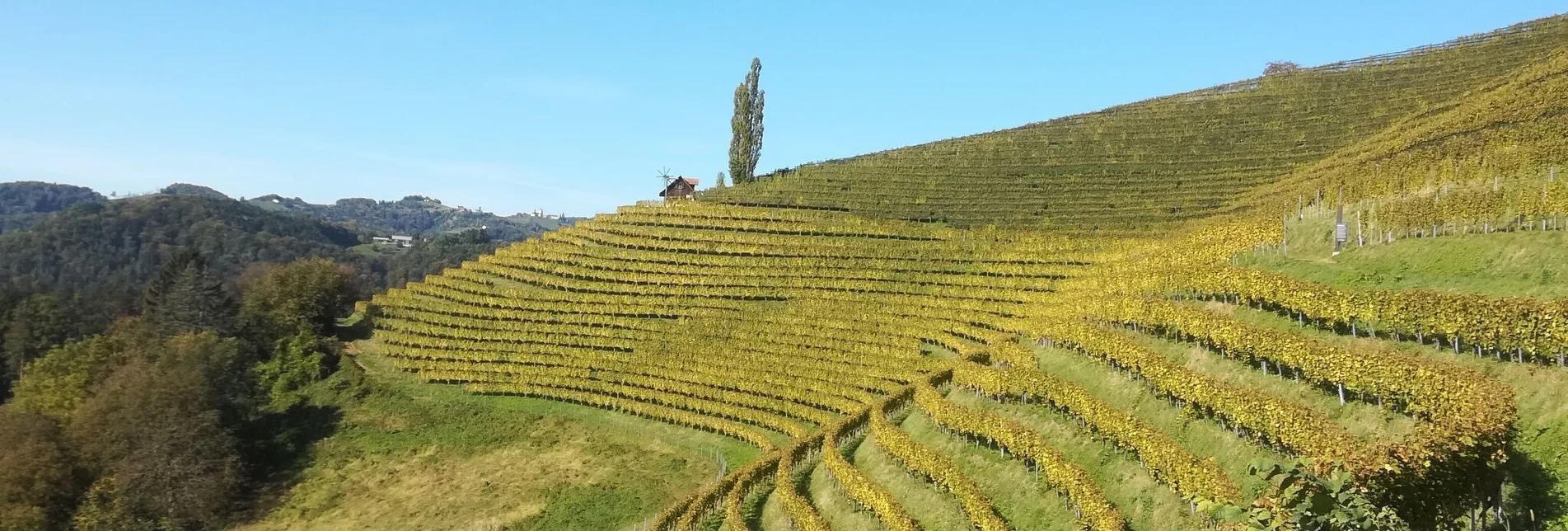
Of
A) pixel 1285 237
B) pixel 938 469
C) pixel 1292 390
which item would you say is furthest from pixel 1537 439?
pixel 1285 237

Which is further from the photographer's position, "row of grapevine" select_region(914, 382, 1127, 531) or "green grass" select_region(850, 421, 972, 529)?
"green grass" select_region(850, 421, 972, 529)

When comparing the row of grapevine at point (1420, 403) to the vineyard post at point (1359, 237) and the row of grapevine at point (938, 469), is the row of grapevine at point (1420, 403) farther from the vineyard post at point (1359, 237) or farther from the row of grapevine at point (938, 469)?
the vineyard post at point (1359, 237)

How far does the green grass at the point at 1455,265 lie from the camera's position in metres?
20.8

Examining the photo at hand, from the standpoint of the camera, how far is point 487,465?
139 ft

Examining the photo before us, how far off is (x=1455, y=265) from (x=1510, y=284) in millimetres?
2405

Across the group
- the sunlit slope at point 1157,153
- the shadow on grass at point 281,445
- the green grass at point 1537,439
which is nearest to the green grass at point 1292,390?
the green grass at point 1537,439

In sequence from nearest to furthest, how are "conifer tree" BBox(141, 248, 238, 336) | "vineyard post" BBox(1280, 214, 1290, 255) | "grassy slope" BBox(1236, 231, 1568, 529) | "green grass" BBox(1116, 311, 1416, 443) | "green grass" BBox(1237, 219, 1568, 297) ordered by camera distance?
"grassy slope" BBox(1236, 231, 1568, 529) < "green grass" BBox(1116, 311, 1416, 443) < "green grass" BBox(1237, 219, 1568, 297) < "vineyard post" BBox(1280, 214, 1290, 255) < "conifer tree" BBox(141, 248, 238, 336)

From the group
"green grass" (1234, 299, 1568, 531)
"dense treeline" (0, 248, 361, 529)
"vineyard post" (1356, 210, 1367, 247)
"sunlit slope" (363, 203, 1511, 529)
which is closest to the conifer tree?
"dense treeline" (0, 248, 361, 529)

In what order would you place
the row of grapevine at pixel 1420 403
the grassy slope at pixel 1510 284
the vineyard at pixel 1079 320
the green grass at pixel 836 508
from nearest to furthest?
the row of grapevine at pixel 1420 403 → the grassy slope at pixel 1510 284 → the vineyard at pixel 1079 320 → the green grass at pixel 836 508

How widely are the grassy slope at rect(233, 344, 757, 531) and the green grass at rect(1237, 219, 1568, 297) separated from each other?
23.9 meters

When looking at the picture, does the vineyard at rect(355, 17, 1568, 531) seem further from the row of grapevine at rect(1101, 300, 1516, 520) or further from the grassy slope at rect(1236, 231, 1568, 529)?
the grassy slope at rect(1236, 231, 1568, 529)

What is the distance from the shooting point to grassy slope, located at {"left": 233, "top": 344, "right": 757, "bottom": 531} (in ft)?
122

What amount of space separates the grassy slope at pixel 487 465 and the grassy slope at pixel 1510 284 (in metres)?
24.4

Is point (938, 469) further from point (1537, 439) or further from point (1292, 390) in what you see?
point (1537, 439)
